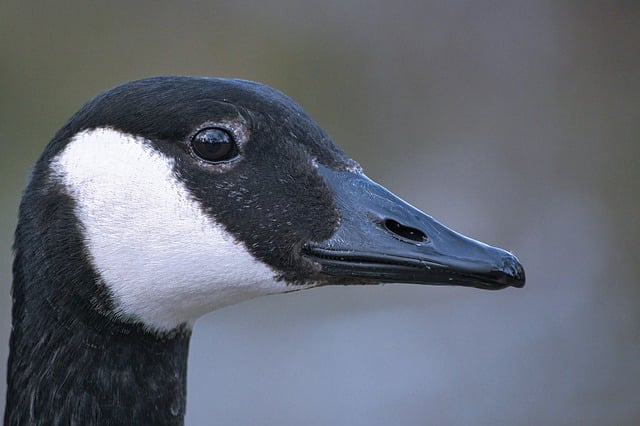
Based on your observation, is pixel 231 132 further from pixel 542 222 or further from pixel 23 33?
pixel 23 33

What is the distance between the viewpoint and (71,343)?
2654mm

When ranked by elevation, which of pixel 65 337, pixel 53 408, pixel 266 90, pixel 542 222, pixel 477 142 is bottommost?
pixel 53 408

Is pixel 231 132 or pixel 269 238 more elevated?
pixel 231 132

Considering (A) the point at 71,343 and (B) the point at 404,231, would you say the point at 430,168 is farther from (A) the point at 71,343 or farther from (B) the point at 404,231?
(A) the point at 71,343

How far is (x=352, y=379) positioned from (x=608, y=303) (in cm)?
228

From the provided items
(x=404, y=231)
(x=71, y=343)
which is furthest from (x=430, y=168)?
(x=71, y=343)

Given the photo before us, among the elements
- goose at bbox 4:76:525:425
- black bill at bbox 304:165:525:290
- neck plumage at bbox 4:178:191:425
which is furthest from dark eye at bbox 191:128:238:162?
neck plumage at bbox 4:178:191:425

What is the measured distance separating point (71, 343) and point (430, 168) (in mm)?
6352

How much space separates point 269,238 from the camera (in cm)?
261

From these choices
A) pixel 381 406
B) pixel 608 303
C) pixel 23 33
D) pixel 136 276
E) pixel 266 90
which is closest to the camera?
pixel 136 276

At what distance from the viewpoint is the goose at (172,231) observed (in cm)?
255

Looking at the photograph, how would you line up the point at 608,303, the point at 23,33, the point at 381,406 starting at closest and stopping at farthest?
the point at 381,406 < the point at 608,303 < the point at 23,33

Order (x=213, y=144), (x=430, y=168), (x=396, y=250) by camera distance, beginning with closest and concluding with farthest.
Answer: (x=396, y=250) → (x=213, y=144) → (x=430, y=168)

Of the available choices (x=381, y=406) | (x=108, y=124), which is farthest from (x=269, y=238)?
(x=381, y=406)
